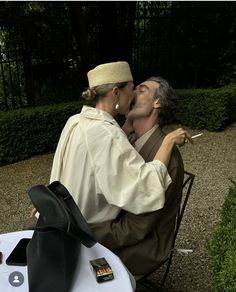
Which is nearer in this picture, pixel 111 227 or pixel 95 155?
pixel 95 155

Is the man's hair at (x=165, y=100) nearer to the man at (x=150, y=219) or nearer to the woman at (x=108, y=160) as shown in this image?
the man at (x=150, y=219)

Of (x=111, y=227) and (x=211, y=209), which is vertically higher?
(x=111, y=227)

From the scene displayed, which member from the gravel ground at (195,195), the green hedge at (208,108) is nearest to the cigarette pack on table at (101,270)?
the gravel ground at (195,195)

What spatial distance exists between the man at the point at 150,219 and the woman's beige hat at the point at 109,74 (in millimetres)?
180

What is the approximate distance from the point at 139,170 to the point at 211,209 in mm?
2565

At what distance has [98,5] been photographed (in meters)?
8.91

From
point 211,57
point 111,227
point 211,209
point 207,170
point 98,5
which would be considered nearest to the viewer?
point 111,227

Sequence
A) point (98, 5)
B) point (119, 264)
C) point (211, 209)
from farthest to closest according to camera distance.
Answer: point (98, 5)
point (211, 209)
point (119, 264)

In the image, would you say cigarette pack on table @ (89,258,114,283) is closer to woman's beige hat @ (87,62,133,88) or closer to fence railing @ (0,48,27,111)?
woman's beige hat @ (87,62,133,88)

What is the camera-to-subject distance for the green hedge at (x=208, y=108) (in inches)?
282

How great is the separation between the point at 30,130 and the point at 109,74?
410 centimetres

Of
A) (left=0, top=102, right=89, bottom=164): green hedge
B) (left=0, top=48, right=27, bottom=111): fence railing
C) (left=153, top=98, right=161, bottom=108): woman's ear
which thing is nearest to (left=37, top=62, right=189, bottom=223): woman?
(left=153, top=98, right=161, bottom=108): woman's ear

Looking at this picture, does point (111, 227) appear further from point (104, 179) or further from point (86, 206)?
point (104, 179)

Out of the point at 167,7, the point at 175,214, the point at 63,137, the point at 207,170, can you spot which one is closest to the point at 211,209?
the point at 207,170
